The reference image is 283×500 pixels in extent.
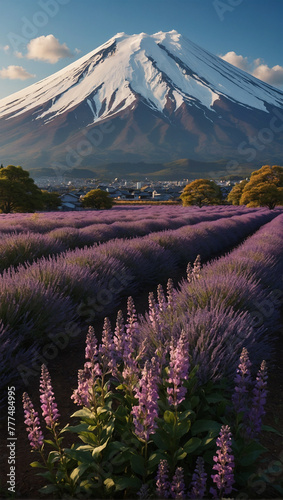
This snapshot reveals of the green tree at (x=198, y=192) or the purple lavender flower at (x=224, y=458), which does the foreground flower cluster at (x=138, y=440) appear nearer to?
the purple lavender flower at (x=224, y=458)

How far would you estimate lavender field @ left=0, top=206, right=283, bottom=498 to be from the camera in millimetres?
1646

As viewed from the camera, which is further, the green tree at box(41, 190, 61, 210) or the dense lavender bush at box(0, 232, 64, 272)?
the green tree at box(41, 190, 61, 210)

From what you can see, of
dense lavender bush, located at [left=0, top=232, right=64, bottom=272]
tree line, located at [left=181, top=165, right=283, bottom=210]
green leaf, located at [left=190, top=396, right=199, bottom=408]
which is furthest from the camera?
tree line, located at [left=181, top=165, right=283, bottom=210]

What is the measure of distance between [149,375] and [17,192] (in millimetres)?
35241

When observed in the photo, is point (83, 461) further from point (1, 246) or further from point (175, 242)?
point (175, 242)

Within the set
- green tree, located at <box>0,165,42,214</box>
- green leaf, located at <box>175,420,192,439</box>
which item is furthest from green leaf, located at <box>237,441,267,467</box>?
green tree, located at <box>0,165,42,214</box>

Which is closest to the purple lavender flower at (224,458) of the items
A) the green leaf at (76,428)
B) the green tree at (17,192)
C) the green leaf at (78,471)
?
the green leaf at (78,471)

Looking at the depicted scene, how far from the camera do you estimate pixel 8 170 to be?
1375 inches

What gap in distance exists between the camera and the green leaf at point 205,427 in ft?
6.08

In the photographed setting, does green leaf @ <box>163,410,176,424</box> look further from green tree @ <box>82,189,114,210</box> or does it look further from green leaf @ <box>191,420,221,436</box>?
green tree @ <box>82,189,114,210</box>

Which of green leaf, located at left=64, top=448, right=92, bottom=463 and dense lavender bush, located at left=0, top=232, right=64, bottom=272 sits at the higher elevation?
dense lavender bush, located at left=0, top=232, right=64, bottom=272

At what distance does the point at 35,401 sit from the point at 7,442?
499 millimetres

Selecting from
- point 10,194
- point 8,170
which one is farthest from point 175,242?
point 8,170

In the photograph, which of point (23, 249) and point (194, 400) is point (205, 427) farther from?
point (23, 249)
